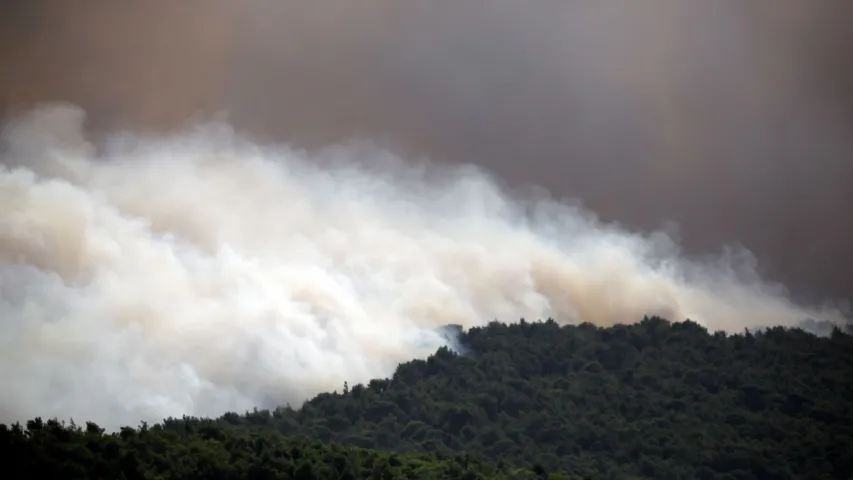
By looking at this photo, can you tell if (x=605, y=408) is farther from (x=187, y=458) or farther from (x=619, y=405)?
(x=187, y=458)

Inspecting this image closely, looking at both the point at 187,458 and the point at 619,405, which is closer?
the point at 187,458

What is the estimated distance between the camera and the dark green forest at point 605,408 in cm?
11650

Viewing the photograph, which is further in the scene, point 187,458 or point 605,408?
point 605,408

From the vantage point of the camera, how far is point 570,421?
12531 centimetres

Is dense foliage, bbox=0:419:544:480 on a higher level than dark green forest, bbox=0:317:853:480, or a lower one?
lower

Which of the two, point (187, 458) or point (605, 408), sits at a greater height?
point (605, 408)

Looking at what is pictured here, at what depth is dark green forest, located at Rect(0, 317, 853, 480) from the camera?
11650cm

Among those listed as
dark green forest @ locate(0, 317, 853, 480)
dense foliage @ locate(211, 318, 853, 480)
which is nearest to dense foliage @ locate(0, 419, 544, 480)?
dark green forest @ locate(0, 317, 853, 480)

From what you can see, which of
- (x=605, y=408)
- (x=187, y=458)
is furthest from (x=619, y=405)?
(x=187, y=458)

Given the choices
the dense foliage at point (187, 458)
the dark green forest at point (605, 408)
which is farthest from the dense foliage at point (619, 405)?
the dense foliage at point (187, 458)

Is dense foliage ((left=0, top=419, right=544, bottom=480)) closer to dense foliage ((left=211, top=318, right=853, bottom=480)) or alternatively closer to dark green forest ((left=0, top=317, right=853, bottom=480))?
dark green forest ((left=0, top=317, right=853, bottom=480))

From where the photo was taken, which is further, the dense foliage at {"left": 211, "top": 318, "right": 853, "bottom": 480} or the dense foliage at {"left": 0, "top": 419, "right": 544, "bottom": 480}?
the dense foliage at {"left": 211, "top": 318, "right": 853, "bottom": 480}

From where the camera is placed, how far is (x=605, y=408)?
13025 cm

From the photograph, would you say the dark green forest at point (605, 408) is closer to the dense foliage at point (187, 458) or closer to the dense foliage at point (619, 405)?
the dense foliage at point (619, 405)
